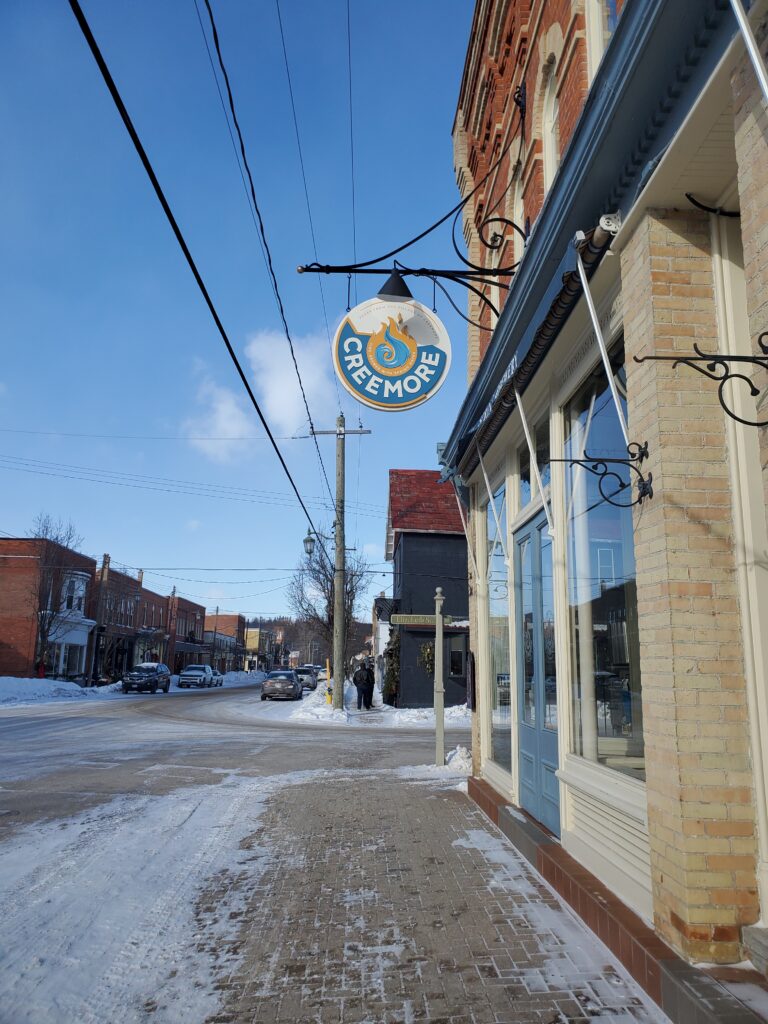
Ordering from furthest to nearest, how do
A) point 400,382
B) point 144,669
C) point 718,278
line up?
point 144,669, point 400,382, point 718,278

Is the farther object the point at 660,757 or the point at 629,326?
the point at 629,326

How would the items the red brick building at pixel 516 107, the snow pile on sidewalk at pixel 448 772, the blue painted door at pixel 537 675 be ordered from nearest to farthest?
the blue painted door at pixel 537 675 → the red brick building at pixel 516 107 → the snow pile on sidewalk at pixel 448 772

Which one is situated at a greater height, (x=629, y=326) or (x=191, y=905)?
(x=629, y=326)

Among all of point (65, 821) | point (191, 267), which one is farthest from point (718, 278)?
point (65, 821)

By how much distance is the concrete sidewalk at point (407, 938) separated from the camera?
331 centimetres

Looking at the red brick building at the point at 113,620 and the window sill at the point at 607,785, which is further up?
the red brick building at the point at 113,620

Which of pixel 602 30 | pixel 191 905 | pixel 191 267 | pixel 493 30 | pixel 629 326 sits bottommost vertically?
pixel 191 905

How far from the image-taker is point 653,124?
141 inches

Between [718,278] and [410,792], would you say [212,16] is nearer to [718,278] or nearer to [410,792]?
[718,278]

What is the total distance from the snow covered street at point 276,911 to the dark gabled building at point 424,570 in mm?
17476

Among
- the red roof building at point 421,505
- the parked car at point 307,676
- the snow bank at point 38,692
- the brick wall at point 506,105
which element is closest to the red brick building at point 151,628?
the parked car at point 307,676

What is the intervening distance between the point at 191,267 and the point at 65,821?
5020 millimetres

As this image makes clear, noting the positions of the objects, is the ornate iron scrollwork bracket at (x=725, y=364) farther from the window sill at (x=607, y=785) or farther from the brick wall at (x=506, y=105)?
the brick wall at (x=506, y=105)

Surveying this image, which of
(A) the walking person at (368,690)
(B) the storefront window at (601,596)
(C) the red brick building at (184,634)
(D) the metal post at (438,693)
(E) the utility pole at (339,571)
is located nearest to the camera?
(B) the storefront window at (601,596)
